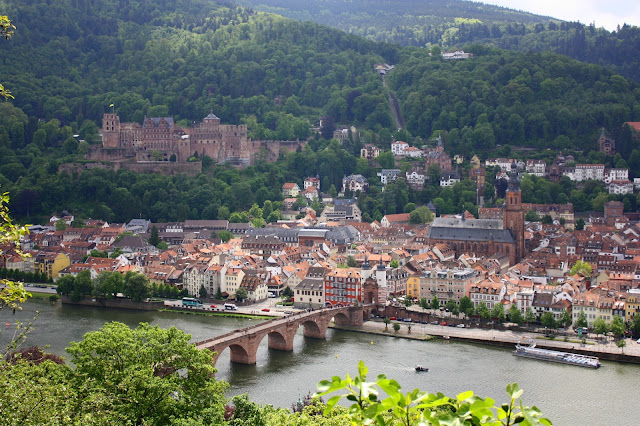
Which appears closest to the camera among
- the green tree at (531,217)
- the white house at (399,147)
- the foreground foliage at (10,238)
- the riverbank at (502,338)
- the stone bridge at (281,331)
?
the foreground foliage at (10,238)

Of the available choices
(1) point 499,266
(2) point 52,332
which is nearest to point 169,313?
(2) point 52,332

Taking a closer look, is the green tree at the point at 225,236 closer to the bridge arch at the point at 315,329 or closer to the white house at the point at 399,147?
the bridge arch at the point at 315,329

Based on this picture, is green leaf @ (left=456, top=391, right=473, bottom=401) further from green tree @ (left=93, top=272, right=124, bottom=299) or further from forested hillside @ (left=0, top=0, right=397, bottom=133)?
forested hillside @ (left=0, top=0, right=397, bottom=133)

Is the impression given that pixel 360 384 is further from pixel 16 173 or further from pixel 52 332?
pixel 16 173

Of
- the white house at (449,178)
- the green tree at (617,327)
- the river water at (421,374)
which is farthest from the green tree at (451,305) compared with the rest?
the white house at (449,178)

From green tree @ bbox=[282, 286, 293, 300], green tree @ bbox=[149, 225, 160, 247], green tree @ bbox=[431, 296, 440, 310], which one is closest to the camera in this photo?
green tree @ bbox=[431, 296, 440, 310]

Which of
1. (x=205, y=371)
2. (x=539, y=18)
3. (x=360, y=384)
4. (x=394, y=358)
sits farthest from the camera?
(x=539, y=18)

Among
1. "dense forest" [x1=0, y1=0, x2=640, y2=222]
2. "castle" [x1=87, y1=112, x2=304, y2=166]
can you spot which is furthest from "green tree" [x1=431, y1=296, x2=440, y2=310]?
"castle" [x1=87, y1=112, x2=304, y2=166]

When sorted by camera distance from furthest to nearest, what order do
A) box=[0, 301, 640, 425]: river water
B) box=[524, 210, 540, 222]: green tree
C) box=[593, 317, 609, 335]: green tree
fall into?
box=[524, 210, 540, 222]: green tree → box=[593, 317, 609, 335]: green tree → box=[0, 301, 640, 425]: river water
